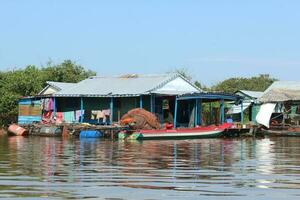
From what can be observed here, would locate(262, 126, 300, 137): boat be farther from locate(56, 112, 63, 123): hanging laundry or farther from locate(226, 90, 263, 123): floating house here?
locate(56, 112, 63, 123): hanging laundry

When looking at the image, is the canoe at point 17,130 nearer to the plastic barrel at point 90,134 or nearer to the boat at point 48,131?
the boat at point 48,131

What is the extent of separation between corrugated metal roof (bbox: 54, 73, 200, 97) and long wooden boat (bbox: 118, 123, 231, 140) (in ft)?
15.1

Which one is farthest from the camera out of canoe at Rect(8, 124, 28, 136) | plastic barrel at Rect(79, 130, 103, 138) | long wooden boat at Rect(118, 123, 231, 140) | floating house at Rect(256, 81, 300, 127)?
floating house at Rect(256, 81, 300, 127)

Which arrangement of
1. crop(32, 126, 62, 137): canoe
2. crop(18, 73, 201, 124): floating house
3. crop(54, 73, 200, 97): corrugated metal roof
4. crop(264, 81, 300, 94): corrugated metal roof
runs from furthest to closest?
crop(264, 81, 300, 94): corrugated metal roof < crop(18, 73, 201, 124): floating house < crop(54, 73, 200, 97): corrugated metal roof < crop(32, 126, 62, 137): canoe

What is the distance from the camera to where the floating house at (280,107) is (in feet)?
123

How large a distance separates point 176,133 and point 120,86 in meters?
7.93

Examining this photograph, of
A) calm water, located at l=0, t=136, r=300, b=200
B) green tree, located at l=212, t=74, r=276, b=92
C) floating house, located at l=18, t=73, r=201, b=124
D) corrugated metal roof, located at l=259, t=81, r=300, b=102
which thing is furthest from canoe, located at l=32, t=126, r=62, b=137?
green tree, located at l=212, t=74, r=276, b=92

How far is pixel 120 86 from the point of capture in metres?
36.9

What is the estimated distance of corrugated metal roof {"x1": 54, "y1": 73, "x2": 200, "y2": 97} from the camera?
35094mm

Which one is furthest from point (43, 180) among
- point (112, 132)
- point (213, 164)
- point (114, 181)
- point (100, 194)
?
point (112, 132)

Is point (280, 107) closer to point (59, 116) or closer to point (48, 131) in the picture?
point (59, 116)

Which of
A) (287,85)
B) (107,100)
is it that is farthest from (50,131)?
(287,85)

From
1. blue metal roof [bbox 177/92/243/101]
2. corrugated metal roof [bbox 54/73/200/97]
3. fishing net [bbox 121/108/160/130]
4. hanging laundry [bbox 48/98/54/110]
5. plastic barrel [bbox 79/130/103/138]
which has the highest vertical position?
corrugated metal roof [bbox 54/73/200/97]

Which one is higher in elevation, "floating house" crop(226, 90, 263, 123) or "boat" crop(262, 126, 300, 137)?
"floating house" crop(226, 90, 263, 123)
